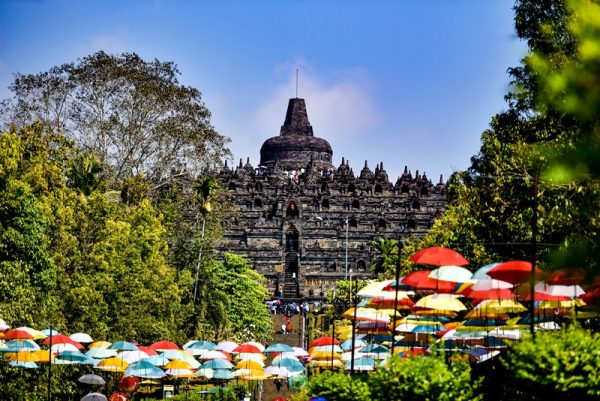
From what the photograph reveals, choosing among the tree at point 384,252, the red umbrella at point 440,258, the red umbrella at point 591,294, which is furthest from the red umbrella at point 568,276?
the tree at point 384,252

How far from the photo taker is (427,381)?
13281mm

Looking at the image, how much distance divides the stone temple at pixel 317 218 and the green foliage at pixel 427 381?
56050 mm

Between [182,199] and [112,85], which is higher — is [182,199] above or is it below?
below

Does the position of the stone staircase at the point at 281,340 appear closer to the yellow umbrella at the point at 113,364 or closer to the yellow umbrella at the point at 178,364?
the yellow umbrella at the point at 178,364

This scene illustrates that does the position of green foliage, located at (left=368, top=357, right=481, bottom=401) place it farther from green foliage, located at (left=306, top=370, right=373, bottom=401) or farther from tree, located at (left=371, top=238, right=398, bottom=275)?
tree, located at (left=371, top=238, right=398, bottom=275)

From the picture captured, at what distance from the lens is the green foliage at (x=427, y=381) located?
43.5ft

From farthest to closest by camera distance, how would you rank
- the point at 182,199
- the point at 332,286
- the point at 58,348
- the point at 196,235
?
the point at 332,286 < the point at 182,199 < the point at 196,235 < the point at 58,348

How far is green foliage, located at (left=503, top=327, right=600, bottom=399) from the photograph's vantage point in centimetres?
1200

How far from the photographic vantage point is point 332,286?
71812 millimetres

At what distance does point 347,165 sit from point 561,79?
75946 mm

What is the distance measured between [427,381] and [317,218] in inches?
2521

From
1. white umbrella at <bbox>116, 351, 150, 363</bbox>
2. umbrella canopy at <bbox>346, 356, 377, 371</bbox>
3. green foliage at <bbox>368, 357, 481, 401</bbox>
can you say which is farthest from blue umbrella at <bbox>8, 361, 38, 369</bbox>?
green foliage at <bbox>368, 357, 481, 401</bbox>

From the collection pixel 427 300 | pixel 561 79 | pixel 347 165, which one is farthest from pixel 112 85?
pixel 347 165

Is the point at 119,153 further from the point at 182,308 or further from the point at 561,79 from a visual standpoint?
the point at 561,79
